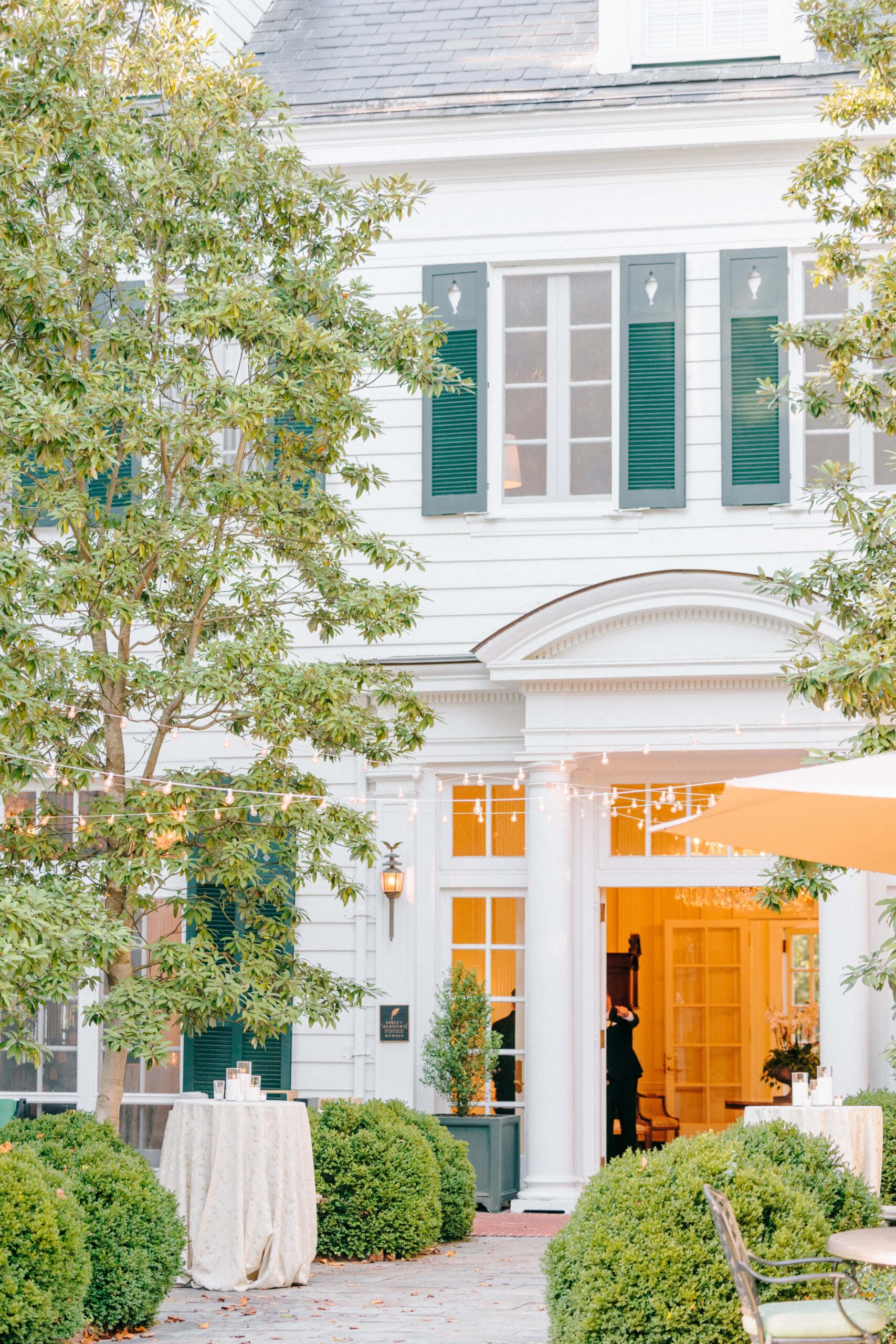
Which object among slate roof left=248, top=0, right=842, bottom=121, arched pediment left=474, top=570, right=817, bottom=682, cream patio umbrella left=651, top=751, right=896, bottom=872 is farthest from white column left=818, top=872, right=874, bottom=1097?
cream patio umbrella left=651, top=751, right=896, bottom=872

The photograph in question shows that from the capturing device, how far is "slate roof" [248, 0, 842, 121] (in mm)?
12602

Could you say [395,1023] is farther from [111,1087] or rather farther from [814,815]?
[814,815]

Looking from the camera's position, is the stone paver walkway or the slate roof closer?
the stone paver walkway

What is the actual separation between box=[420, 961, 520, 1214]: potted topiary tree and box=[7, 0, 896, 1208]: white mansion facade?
223 mm

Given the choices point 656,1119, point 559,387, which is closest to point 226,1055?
point 559,387

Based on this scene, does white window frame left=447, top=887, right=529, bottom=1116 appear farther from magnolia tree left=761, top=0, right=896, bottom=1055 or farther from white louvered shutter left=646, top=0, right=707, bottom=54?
white louvered shutter left=646, top=0, right=707, bottom=54

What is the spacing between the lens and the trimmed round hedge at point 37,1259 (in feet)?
20.9

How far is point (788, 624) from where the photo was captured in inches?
451

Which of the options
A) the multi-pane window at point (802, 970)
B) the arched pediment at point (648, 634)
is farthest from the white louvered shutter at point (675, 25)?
the multi-pane window at point (802, 970)

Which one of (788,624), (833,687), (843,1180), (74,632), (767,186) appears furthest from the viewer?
(767,186)

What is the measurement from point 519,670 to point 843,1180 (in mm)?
5513

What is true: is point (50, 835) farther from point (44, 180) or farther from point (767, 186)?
point (767, 186)

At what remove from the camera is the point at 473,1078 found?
1173 cm

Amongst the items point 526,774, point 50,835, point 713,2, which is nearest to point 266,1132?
point 50,835
